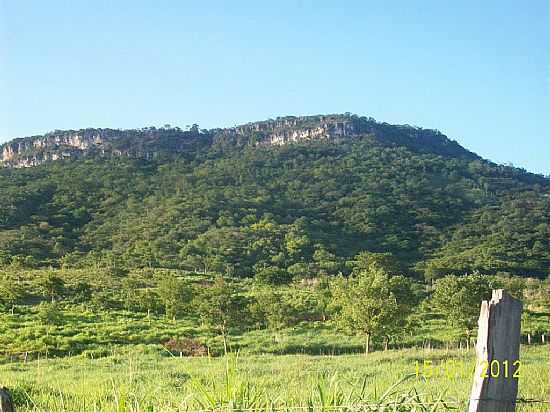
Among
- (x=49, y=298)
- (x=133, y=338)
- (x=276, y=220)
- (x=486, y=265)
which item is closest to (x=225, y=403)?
(x=133, y=338)

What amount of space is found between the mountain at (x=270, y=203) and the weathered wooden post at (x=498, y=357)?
41.1 metres

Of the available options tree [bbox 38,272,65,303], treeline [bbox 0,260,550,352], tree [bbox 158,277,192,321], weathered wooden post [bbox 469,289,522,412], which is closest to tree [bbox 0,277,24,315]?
treeline [bbox 0,260,550,352]

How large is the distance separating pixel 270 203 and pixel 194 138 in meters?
45.4

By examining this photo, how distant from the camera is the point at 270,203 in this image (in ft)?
267

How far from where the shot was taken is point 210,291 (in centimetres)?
2975

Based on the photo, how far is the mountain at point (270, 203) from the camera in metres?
58.7

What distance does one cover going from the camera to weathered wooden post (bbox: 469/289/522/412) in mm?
2502

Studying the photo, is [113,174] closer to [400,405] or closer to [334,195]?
[334,195]

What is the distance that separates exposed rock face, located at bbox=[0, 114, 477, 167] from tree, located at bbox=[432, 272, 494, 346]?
295 feet

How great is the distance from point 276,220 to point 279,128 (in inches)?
2118

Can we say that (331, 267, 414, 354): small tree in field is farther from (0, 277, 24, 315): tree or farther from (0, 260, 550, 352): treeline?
(0, 277, 24, 315): tree

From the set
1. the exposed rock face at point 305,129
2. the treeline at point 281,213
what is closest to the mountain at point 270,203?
the treeline at point 281,213

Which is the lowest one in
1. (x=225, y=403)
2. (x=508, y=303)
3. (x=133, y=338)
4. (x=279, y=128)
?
(x=133, y=338)

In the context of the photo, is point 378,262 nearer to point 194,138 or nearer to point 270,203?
point 270,203
